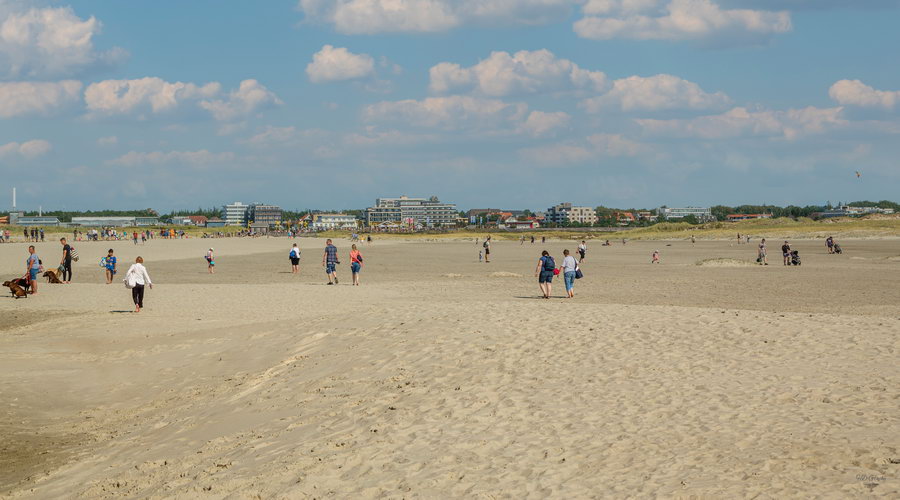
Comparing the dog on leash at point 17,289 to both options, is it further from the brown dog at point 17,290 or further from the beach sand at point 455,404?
the beach sand at point 455,404

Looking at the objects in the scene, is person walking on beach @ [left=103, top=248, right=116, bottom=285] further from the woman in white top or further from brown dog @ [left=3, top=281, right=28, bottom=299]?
the woman in white top

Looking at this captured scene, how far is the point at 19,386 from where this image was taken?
12.1m

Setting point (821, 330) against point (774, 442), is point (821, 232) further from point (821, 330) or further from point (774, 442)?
point (774, 442)

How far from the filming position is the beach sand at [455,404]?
23.1 ft

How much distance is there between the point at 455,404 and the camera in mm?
9391

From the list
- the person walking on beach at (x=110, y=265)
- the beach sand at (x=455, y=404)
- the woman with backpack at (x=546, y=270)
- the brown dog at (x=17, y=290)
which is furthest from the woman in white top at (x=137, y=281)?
the woman with backpack at (x=546, y=270)

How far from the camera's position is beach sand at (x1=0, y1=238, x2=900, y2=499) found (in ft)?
23.1

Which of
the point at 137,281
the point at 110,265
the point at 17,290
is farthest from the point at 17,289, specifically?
the point at 137,281

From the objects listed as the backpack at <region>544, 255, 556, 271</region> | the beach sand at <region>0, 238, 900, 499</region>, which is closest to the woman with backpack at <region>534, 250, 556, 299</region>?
the backpack at <region>544, 255, 556, 271</region>

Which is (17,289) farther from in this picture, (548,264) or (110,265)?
(548,264)

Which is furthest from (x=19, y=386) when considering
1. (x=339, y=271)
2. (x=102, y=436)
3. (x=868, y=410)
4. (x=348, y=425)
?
(x=339, y=271)

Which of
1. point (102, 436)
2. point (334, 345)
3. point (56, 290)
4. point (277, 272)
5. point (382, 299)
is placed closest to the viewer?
point (102, 436)

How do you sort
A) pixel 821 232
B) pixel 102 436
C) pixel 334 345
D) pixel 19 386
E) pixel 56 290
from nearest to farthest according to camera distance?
pixel 102 436 → pixel 19 386 → pixel 334 345 → pixel 56 290 → pixel 821 232

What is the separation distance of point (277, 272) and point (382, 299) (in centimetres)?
1777
